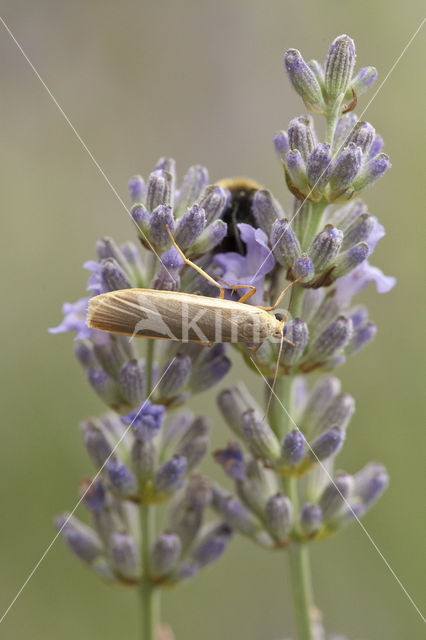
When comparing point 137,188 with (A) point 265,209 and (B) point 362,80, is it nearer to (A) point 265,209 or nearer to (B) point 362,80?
(A) point 265,209

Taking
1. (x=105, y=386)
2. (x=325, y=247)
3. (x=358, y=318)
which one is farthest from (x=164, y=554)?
(x=325, y=247)

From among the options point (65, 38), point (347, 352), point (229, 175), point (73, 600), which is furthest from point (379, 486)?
point (65, 38)

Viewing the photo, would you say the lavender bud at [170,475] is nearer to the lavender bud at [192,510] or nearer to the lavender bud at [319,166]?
the lavender bud at [192,510]

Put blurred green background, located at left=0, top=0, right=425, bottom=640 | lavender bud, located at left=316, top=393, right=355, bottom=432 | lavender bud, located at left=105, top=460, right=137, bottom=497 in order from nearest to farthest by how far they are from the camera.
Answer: lavender bud, located at left=105, top=460, right=137, bottom=497 → lavender bud, located at left=316, top=393, right=355, bottom=432 → blurred green background, located at left=0, top=0, right=425, bottom=640

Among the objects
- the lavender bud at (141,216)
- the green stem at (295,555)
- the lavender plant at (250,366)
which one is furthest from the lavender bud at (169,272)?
the green stem at (295,555)

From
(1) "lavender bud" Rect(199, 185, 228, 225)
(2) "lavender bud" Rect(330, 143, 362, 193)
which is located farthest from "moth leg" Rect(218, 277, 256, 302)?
(2) "lavender bud" Rect(330, 143, 362, 193)

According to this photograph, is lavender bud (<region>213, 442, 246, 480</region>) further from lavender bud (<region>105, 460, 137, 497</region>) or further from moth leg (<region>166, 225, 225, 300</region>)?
moth leg (<region>166, 225, 225, 300</region>)

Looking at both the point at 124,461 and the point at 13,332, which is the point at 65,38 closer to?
the point at 13,332
